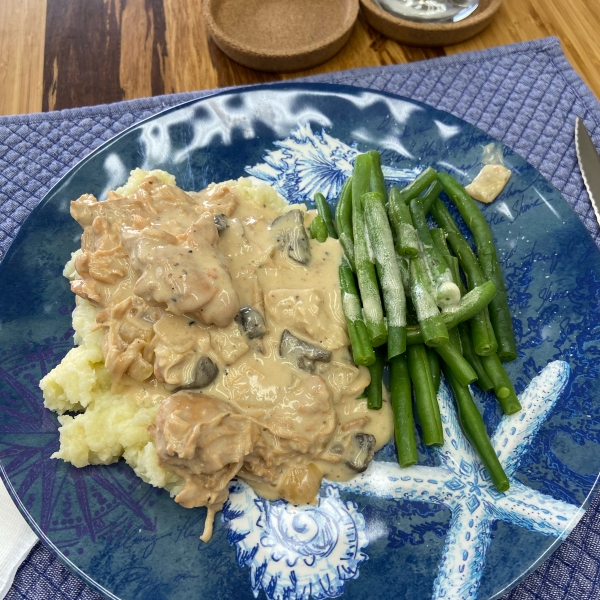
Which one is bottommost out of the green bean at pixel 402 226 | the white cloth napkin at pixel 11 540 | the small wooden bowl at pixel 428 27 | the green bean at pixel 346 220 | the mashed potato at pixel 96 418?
the white cloth napkin at pixel 11 540

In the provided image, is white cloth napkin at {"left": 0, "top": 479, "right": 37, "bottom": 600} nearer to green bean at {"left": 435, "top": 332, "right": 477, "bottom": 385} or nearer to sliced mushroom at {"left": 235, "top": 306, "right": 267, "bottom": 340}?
sliced mushroom at {"left": 235, "top": 306, "right": 267, "bottom": 340}

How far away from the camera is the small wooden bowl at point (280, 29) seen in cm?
489

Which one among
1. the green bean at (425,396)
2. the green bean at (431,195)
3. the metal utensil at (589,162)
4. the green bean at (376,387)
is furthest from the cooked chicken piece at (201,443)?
the metal utensil at (589,162)

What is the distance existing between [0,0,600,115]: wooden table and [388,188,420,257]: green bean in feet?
7.04

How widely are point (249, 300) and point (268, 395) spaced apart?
1.86 feet

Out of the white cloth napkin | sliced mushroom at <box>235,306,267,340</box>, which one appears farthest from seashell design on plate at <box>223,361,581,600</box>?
the white cloth napkin

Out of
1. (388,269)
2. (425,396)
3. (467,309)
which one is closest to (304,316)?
(388,269)

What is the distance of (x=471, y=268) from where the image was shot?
350 cm

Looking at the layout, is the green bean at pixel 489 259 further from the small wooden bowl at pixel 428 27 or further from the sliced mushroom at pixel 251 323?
the small wooden bowl at pixel 428 27

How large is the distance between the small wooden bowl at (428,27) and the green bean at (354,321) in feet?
9.22

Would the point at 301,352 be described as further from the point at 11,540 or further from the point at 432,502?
the point at 11,540

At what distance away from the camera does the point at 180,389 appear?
122 inches

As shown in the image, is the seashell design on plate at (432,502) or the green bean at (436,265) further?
the green bean at (436,265)

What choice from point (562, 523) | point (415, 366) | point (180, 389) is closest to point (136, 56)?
point (180, 389)
